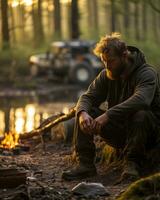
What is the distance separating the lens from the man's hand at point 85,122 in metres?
7.69

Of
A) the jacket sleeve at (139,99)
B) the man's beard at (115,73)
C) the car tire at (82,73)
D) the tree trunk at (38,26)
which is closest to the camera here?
the jacket sleeve at (139,99)

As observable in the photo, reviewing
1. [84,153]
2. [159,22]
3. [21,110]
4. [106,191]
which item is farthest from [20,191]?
[159,22]

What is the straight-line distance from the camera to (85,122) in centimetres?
772

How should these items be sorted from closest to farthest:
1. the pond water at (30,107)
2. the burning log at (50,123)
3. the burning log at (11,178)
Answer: the burning log at (11,178)
the burning log at (50,123)
the pond water at (30,107)

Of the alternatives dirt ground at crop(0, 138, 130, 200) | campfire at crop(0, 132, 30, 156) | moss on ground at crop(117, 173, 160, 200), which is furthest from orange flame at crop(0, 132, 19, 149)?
moss on ground at crop(117, 173, 160, 200)

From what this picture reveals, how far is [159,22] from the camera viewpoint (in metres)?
65.6

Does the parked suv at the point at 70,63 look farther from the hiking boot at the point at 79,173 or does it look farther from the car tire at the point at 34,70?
the hiking boot at the point at 79,173

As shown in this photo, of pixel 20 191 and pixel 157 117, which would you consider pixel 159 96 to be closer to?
pixel 157 117

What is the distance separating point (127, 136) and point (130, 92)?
0.52 metres

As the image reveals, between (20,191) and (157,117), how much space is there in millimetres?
2043

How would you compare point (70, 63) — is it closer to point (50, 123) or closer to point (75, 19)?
point (75, 19)

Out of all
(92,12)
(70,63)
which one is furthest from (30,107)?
(92,12)

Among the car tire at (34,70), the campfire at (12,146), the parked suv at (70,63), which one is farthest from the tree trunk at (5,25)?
the campfire at (12,146)

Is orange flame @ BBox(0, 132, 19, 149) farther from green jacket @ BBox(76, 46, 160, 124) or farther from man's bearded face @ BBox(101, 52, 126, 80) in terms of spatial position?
man's bearded face @ BBox(101, 52, 126, 80)
